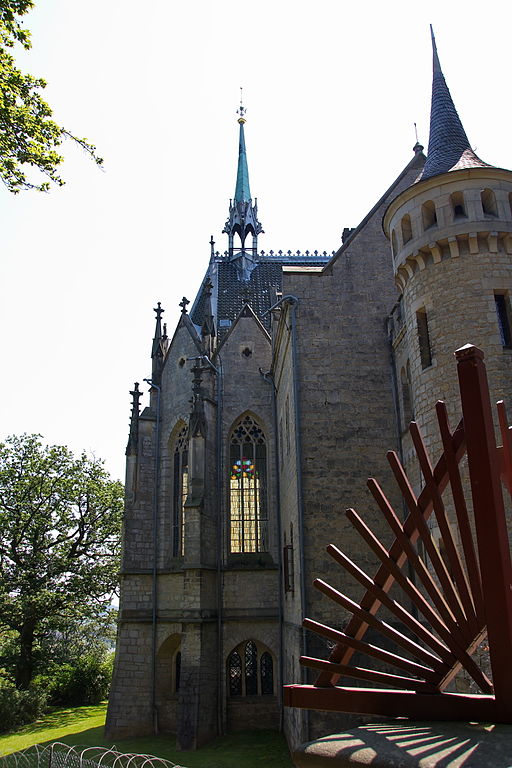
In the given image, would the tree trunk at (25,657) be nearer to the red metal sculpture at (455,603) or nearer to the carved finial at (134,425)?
the carved finial at (134,425)

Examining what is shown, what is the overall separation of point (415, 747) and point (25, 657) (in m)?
27.8

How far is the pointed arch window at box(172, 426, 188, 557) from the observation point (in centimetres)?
2209

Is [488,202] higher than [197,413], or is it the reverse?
[488,202]

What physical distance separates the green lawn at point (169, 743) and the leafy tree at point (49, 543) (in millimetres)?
4331

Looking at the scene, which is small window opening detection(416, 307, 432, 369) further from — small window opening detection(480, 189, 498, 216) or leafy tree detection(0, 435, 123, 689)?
leafy tree detection(0, 435, 123, 689)

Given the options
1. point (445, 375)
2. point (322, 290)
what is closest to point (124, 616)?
point (322, 290)

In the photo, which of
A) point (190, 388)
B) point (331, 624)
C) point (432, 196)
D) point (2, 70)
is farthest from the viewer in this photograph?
point (190, 388)

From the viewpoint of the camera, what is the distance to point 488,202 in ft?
40.4

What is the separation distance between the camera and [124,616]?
21.3 metres

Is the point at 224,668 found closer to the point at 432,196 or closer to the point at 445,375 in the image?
the point at 445,375

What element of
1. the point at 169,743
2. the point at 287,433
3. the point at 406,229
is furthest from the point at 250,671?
the point at 406,229

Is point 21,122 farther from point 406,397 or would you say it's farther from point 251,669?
point 251,669

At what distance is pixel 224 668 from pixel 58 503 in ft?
44.1

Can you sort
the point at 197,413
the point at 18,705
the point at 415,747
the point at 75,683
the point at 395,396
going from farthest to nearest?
the point at 75,683 < the point at 18,705 < the point at 197,413 < the point at 395,396 < the point at 415,747
